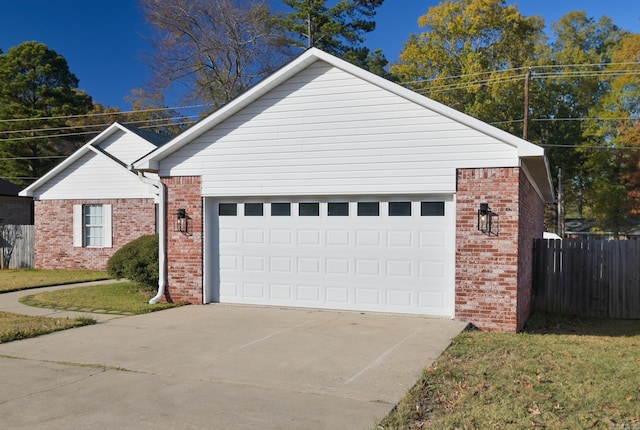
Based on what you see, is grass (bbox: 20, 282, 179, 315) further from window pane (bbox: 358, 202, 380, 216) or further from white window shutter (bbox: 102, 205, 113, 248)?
white window shutter (bbox: 102, 205, 113, 248)

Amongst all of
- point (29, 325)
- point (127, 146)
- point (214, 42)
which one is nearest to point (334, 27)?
point (214, 42)

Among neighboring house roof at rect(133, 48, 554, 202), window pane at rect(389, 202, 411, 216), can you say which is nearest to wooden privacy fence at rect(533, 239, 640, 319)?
neighboring house roof at rect(133, 48, 554, 202)

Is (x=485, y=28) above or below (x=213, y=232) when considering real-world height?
above

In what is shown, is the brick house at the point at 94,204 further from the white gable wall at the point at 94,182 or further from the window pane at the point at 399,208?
the window pane at the point at 399,208

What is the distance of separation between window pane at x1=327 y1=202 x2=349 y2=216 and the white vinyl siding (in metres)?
12.0

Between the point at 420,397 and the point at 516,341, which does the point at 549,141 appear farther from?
the point at 420,397

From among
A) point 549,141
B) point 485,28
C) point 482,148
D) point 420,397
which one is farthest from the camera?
point 549,141

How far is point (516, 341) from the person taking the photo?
317 inches

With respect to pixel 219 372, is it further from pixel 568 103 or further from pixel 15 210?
pixel 568 103

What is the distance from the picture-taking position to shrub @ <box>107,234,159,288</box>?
12242mm

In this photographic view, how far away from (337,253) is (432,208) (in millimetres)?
2101

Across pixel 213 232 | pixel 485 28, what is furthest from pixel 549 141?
pixel 213 232

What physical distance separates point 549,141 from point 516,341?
111 feet

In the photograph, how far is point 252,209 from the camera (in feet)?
Result: 36.8
